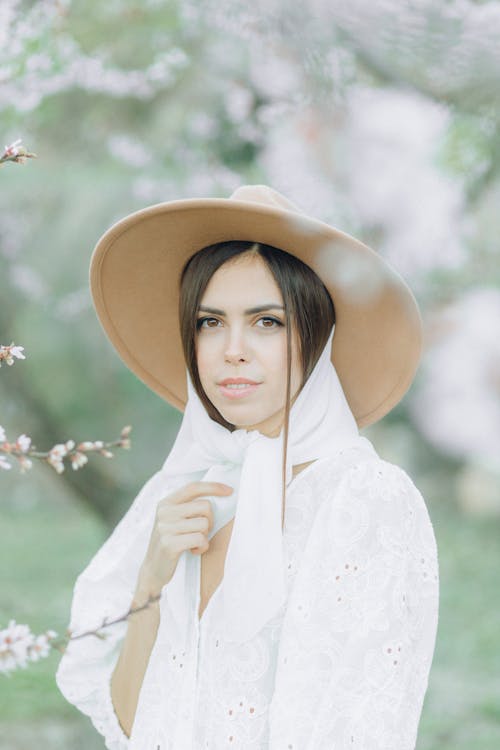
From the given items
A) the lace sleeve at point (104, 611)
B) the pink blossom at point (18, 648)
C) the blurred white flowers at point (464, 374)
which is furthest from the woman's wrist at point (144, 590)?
the blurred white flowers at point (464, 374)

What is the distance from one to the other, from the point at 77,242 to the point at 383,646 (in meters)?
4.06

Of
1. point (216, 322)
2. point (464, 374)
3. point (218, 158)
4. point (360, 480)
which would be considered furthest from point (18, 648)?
point (464, 374)

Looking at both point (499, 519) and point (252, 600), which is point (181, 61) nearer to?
point (252, 600)

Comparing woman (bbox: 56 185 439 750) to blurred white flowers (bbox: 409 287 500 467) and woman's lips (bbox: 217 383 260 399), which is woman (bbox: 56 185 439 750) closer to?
woman's lips (bbox: 217 383 260 399)

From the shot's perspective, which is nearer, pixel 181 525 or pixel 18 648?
pixel 18 648

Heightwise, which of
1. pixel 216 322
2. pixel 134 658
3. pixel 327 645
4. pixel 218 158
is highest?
pixel 218 158

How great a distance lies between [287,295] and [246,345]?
0.12 meters

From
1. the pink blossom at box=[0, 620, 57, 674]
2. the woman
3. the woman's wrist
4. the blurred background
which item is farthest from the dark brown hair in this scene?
the blurred background

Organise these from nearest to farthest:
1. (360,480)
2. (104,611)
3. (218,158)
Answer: (360,480), (104,611), (218,158)

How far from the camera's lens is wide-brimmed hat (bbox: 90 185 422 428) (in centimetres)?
173

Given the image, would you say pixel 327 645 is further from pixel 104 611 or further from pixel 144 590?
pixel 104 611

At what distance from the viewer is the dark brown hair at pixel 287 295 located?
1768 mm

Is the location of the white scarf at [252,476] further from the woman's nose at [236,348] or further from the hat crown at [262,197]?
the hat crown at [262,197]

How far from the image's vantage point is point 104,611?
2016mm
